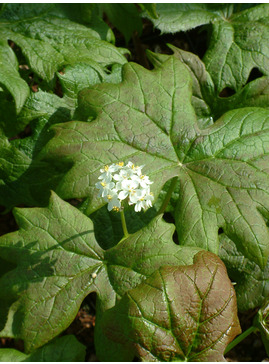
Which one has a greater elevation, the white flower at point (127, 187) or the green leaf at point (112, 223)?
the white flower at point (127, 187)

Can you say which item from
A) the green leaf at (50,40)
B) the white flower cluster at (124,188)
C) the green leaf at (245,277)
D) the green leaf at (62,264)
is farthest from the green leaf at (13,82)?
the green leaf at (245,277)

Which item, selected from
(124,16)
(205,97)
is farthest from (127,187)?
(124,16)

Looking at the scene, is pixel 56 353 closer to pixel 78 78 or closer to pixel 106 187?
pixel 106 187

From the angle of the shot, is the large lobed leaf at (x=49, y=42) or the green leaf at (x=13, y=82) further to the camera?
the large lobed leaf at (x=49, y=42)

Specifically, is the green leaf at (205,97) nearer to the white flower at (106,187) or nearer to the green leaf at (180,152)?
the green leaf at (180,152)

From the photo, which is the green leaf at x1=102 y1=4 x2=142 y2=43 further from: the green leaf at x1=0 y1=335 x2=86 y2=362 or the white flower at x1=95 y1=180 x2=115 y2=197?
the green leaf at x1=0 y1=335 x2=86 y2=362

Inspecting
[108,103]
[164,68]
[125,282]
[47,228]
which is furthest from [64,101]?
[125,282]
